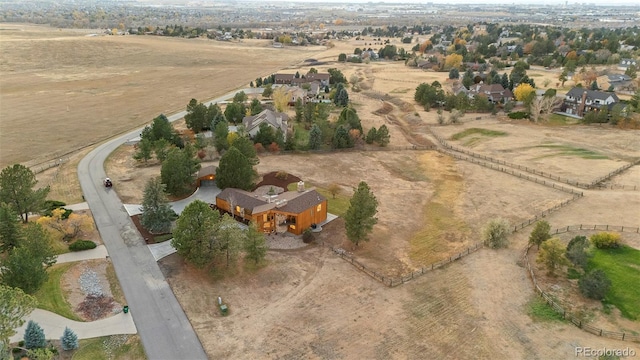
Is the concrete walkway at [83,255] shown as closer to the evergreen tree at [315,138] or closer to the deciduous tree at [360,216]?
the deciduous tree at [360,216]

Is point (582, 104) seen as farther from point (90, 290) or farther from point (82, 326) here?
point (82, 326)

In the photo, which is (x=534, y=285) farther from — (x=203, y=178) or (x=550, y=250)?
(x=203, y=178)

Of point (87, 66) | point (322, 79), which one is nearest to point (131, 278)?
point (322, 79)

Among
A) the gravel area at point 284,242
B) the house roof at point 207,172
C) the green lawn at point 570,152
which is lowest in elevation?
the gravel area at point 284,242

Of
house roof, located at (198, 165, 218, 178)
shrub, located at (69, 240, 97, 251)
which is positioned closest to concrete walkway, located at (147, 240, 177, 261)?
shrub, located at (69, 240, 97, 251)

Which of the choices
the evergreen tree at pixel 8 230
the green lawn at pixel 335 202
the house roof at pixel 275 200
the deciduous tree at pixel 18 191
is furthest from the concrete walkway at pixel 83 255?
the green lawn at pixel 335 202

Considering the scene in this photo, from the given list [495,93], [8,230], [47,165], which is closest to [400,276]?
[8,230]
